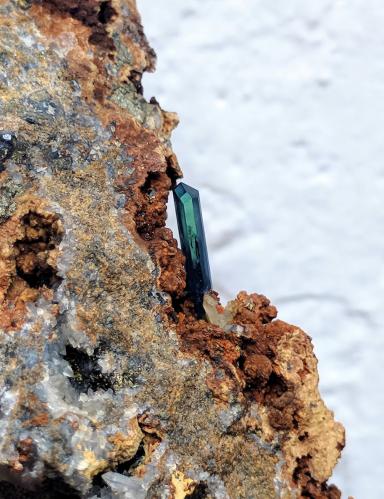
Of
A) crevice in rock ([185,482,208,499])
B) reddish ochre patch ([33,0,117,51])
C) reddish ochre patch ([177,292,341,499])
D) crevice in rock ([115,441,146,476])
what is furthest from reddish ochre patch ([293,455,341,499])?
reddish ochre patch ([33,0,117,51])

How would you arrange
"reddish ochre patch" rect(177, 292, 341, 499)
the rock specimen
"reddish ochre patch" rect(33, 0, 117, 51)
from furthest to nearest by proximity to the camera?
"reddish ochre patch" rect(33, 0, 117, 51)
"reddish ochre patch" rect(177, 292, 341, 499)
the rock specimen

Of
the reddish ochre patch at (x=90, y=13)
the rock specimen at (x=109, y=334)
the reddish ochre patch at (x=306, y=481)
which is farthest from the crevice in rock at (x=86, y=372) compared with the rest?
the reddish ochre patch at (x=90, y=13)

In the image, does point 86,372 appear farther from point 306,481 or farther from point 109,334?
point 306,481

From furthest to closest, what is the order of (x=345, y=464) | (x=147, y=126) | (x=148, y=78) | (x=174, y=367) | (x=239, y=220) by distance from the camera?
(x=148, y=78), (x=239, y=220), (x=345, y=464), (x=147, y=126), (x=174, y=367)

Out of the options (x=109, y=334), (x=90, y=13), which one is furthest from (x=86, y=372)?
(x=90, y=13)

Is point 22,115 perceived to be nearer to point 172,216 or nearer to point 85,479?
point 85,479

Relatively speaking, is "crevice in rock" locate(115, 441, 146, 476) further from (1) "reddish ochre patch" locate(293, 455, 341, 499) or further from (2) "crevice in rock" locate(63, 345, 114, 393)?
(1) "reddish ochre patch" locate(293, 455, 341, 499)

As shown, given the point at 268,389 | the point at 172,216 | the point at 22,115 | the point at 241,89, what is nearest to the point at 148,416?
the point at 268,389

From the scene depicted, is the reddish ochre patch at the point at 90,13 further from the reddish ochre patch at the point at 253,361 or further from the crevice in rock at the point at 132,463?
the crevice in rock at the point at 132,463
